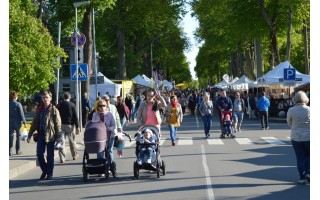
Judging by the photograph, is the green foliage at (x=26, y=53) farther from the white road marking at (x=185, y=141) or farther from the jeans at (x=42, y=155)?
the jeans at (x=42, y=155)

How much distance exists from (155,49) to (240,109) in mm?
56643

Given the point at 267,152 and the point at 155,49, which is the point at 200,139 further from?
the point at 155,49

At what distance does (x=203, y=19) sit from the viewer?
62.8m

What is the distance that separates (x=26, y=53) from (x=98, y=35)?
3588 centimetres

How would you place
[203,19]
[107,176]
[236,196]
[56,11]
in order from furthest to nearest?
[203,19] → [56,11] → [107,176] → [236,196]

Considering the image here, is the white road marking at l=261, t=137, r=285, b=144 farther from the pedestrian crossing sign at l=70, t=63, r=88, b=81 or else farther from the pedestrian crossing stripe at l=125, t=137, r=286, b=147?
the pedestrian crossing sign at l=70, t=63, r=88, b=81

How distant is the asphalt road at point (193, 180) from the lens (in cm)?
1129

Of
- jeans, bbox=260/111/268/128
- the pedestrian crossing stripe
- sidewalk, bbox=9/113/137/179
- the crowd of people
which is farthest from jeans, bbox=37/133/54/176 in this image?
jeans, bbox=260/111/268/128

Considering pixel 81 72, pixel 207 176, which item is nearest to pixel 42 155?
pixel 207 176

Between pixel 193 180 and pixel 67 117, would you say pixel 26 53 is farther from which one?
pixel 193 180

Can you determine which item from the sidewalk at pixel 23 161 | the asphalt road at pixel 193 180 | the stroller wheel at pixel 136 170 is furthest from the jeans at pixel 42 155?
the stroller wheel at pixel 136 170

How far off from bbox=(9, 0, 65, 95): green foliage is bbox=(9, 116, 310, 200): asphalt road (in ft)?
15.4

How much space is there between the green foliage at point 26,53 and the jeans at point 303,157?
1133 cm

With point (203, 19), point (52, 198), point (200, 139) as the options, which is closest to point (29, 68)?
point (200, 139)
